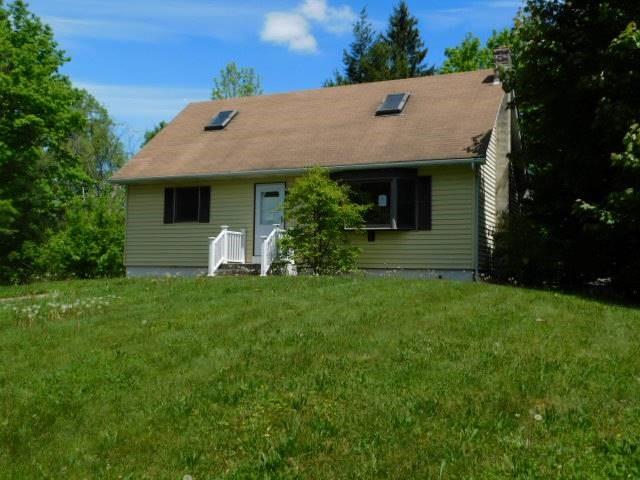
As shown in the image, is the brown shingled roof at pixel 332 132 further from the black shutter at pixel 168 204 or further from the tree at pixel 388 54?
the tree at pixel 388 54

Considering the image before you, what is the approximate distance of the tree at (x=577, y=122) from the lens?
43.2 feet

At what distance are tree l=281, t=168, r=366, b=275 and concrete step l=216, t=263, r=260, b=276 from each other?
5.52 ft

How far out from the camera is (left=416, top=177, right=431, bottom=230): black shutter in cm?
1645

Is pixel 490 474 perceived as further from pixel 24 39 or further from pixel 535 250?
pixel 24 39

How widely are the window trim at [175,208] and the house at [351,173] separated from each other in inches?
1.4

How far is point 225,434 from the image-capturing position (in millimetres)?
5410

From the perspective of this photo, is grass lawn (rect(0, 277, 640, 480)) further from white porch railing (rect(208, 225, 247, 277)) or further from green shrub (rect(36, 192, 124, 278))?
green shrub (rect(36, 192, 124, 278))

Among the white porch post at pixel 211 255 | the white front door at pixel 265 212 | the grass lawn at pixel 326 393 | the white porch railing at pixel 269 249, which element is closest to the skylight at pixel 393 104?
the white front door at pixel 265 212

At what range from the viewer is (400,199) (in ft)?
54.0

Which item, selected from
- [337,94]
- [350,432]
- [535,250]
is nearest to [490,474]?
[350,432]

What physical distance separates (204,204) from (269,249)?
3.25 m

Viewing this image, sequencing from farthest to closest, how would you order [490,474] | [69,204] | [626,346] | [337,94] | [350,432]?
[69,204], [337,94], [626,346], [350,432], [490,474]

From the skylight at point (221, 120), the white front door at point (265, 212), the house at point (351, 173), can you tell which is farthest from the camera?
the skylight at point (221, 120)

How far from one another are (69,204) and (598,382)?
2586 centimetres
